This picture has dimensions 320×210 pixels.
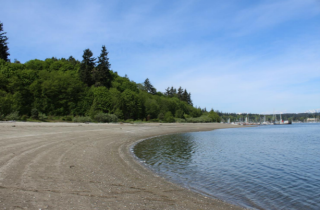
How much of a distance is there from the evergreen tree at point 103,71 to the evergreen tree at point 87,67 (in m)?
2.32

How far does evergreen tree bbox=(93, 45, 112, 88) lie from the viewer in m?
88.1

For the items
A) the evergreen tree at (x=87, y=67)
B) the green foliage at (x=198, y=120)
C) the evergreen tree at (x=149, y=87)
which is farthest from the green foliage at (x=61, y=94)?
the evergreen tree at (x=149, y=87)

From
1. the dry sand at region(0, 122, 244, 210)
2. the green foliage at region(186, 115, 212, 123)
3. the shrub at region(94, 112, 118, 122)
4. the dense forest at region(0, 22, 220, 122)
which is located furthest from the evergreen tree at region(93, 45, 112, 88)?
the dry sand at region(0, 122, 244, 210)

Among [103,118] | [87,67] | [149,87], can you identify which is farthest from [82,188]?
[149,87]

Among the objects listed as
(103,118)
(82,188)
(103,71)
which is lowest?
(82,188)

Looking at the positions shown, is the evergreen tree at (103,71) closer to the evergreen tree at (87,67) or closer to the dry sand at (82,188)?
the evergreen tree at (87,67)

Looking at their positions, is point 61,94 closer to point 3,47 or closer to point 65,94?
point 65,94

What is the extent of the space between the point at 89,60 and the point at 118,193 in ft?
303

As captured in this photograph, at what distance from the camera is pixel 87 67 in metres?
87.1

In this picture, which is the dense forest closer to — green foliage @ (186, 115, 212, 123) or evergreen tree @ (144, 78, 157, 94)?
green foliage @ (186, 115, 212, 123)

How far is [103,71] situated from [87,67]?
6.40 meters

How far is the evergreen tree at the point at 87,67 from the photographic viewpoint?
86.1 m

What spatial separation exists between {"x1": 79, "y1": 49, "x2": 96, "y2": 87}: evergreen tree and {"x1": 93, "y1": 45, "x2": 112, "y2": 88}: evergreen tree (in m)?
2.32

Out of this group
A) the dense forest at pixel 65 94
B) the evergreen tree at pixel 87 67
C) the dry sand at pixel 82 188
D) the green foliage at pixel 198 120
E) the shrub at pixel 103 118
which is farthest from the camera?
the green foliage at pixel 198 120
